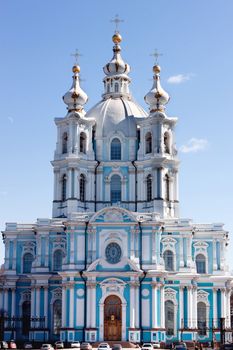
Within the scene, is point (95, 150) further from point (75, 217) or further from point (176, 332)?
point (176, 332)

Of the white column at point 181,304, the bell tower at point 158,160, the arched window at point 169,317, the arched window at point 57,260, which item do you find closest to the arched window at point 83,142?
the bell tower at point 158,160

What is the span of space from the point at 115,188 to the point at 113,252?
8.39 meters

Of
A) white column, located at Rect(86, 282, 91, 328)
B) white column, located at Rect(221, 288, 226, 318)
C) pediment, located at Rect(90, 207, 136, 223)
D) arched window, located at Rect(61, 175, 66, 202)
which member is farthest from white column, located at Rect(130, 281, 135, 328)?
arched window, located at Rect(61, 175, 66, 202)

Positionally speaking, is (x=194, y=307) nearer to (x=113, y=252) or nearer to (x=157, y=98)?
(x=113, y=252)

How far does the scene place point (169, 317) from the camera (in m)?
62.5

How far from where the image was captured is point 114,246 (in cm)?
6103

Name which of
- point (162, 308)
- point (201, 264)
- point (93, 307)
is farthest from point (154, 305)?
point (201, 264)

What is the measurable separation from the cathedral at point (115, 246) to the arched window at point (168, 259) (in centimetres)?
8

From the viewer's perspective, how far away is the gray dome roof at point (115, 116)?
6856 centimetres

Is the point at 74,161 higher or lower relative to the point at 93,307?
higher

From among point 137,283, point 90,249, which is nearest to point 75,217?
point 90,249

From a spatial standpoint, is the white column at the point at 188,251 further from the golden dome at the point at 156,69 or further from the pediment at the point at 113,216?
the golden dome at the point at 156,69

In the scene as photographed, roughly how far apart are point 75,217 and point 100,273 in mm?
5241

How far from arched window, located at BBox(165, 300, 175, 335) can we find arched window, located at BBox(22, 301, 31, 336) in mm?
11886
